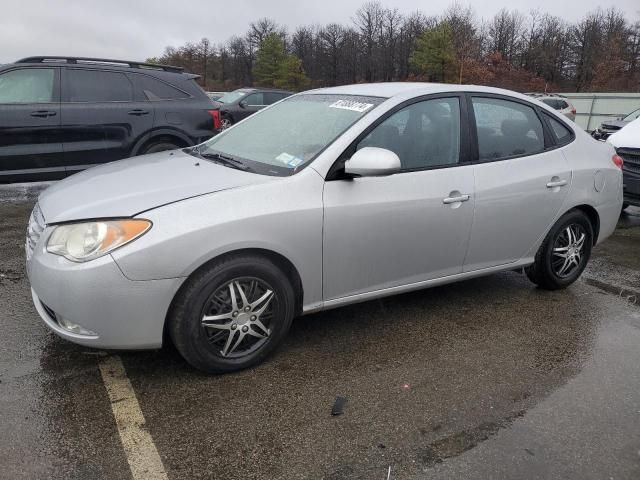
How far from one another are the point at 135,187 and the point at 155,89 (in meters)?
4.44

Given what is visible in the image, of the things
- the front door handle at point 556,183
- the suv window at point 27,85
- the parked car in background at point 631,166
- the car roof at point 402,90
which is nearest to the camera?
the car roof at point 402,90

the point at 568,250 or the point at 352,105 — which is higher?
the point at 352,105

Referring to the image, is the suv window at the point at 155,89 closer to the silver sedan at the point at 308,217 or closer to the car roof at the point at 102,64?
the car roof at the point at 102,64

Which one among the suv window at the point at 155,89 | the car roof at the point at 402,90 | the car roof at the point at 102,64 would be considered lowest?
the car roof at the point at 402,90

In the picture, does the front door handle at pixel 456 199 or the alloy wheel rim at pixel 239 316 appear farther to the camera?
the front door handle at pixel 456 199

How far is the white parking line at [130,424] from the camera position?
2.26 metres

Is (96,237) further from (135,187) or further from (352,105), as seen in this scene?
(352,105)

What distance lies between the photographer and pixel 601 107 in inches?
1141

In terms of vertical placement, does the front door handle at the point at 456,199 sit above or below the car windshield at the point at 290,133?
below

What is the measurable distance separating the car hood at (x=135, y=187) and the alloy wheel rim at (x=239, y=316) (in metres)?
0.55

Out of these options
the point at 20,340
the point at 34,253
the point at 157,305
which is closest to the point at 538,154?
the point at 157,305

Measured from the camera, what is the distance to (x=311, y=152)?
10.7 ft

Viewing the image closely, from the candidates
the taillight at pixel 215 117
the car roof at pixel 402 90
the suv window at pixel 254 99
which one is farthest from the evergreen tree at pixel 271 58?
the car roof at pixel 402 90

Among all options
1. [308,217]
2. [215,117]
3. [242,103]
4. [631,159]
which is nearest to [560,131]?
[308,217]
